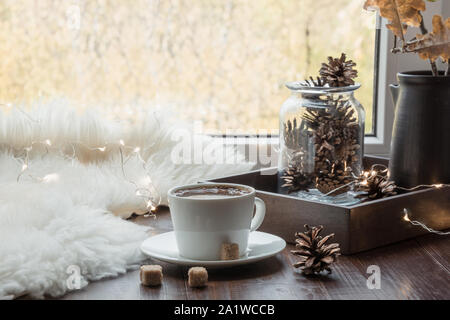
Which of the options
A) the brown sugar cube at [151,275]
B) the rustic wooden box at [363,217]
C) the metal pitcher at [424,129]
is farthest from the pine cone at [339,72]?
the brown sugar cube at [151,275]

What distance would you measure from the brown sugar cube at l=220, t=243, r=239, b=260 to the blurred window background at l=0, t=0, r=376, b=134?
0.74 metres

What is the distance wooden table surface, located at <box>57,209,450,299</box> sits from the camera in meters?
0.76

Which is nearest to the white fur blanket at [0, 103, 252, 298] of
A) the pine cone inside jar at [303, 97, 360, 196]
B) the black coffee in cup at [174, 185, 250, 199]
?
the black coffee in cup at [174, 185, 250, 199]

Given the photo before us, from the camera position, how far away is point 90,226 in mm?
906

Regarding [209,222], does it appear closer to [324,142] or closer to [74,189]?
[324,142]

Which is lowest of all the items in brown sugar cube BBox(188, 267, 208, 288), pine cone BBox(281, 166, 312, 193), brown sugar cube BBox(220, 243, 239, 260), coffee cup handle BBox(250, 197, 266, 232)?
brown sugar cube BBox(188, 267, 208, 288)

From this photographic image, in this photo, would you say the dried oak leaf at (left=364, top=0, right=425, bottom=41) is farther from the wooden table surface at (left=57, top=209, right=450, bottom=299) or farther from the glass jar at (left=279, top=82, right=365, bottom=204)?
the wooden table surface at (left=57, top=209, right=450, bottom=299)

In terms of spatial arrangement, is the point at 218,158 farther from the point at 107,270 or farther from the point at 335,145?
the point at 107,270

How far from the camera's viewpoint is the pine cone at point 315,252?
83 cm

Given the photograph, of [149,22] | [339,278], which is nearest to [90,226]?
[339,278]

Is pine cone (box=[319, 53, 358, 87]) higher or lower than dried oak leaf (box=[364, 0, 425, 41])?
lower

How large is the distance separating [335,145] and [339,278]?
290 mm

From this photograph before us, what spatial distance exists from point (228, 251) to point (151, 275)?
11 cm

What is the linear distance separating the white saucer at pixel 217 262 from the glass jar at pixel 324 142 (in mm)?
155
